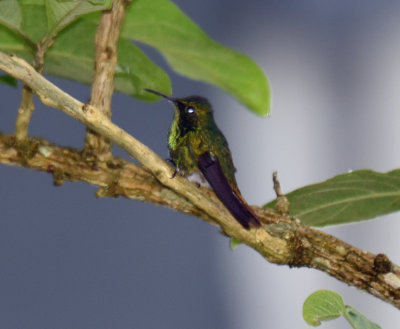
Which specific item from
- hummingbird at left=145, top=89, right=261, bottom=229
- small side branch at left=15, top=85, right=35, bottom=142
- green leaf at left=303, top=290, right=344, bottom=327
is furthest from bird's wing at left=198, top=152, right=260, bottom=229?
small side branch at left=15, top=85, right=35, bottom=142

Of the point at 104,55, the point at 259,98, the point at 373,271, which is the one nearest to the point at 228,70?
the point at 259,98

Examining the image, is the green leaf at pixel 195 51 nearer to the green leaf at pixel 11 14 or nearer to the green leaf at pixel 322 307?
the green leaf at pixel 11 14

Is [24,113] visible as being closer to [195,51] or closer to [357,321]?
[195,51]

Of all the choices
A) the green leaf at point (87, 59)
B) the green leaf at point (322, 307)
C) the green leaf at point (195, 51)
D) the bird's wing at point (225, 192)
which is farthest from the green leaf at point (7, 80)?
the green leaf at point (322, 307)

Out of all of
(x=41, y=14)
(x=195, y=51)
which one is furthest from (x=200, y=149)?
(x=41, y=14)

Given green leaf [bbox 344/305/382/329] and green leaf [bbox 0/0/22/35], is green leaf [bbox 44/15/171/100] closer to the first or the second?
green leaf [bbox 0/0/22/35]
